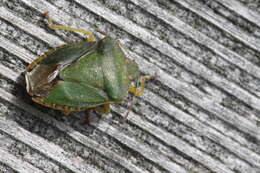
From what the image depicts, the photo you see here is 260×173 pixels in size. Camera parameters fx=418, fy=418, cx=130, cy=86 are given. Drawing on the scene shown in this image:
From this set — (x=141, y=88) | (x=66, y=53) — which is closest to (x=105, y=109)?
(x=141, y=88)

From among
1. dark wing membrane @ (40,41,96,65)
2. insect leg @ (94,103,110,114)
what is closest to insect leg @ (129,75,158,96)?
insect leg @ (94,103,110,114)

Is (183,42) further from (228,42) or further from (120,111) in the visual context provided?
(120,111)

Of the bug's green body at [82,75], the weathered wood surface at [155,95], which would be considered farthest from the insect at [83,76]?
the weathered wood surface at [155,95]

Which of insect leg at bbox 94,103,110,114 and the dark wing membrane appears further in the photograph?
insect leg at bbox 94,103,110,114

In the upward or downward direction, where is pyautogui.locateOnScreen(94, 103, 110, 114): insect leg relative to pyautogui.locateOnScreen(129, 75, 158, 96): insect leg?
downward

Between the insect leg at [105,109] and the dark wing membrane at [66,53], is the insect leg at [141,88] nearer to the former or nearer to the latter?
the insect leg at [105,109]

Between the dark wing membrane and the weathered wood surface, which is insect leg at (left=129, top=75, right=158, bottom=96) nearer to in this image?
the weathered wood surface

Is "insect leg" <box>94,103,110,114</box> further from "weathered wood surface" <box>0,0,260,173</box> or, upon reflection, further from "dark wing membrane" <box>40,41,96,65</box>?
"dark wing membrane" <box>40,41,96,65</box>

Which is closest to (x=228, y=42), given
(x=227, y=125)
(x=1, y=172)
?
(x=227, y=125)
